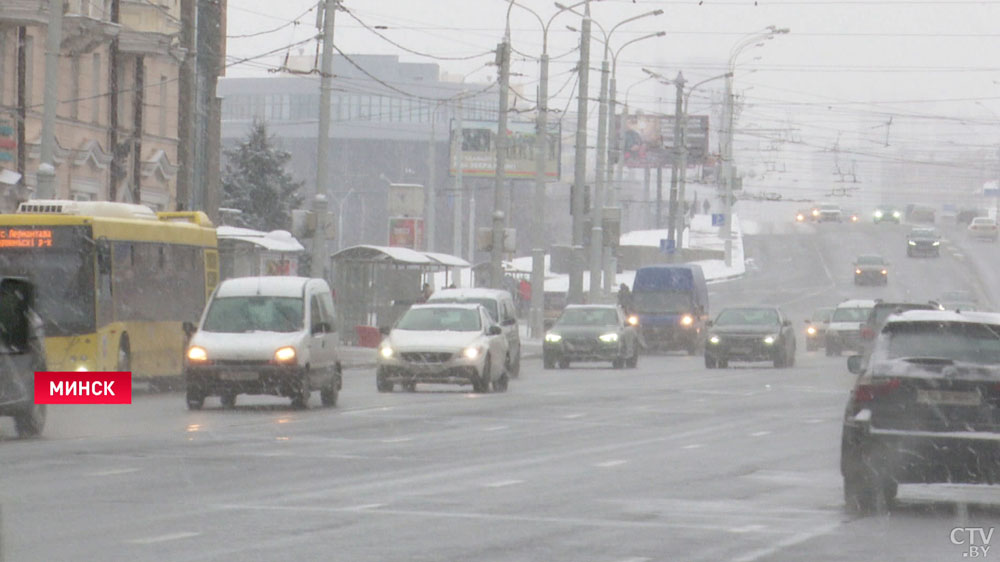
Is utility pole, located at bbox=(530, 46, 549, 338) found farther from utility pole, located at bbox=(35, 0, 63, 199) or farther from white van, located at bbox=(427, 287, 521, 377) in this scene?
utility pole, located at bbox=(35, 0, 63, 199)

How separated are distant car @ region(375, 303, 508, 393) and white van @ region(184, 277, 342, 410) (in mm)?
2706

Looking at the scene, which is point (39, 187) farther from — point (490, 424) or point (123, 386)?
point (490, 424)

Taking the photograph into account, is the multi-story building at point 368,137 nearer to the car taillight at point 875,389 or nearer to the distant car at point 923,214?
the distant car at point 923,214

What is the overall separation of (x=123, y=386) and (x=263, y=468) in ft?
47.7

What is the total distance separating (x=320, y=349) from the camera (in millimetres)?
28172

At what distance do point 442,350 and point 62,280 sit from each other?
233 inches

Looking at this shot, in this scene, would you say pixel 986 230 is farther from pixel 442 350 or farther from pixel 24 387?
pixel 24 387

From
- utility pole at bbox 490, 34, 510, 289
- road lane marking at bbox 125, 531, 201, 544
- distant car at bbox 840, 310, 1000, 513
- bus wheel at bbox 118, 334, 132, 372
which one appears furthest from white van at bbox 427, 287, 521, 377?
road lane marking at bbox 125, 531, 201, 544

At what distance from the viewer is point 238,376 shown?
2703 centimetres

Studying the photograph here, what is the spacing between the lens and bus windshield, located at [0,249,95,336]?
98.5ft

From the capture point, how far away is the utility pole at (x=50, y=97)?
3281cm

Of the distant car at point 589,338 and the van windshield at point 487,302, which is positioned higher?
the van windshield at point 487,302

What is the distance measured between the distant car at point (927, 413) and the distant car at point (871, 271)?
295 feet

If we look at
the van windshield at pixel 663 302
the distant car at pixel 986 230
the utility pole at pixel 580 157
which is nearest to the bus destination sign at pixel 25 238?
the van windshield at pixel 663 302
